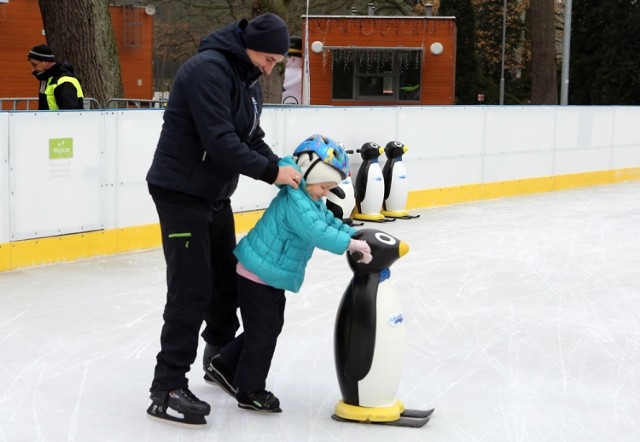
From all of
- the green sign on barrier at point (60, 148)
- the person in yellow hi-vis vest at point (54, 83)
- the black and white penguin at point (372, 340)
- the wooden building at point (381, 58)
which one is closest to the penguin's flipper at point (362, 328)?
the black and white penguin at point (372, 340)

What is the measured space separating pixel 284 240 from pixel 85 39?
374 inches

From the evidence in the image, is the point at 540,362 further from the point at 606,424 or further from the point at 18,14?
the point at 18,14

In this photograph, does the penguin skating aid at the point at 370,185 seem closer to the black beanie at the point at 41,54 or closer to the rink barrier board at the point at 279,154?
the rink barrier board at the point at 279,154

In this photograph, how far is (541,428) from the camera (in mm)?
5039

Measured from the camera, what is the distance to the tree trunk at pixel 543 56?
1126 inches

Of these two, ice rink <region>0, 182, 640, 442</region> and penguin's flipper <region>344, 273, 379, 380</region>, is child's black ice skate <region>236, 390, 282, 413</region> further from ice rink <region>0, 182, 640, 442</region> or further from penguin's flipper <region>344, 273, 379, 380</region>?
penguin's flipper <region>344, 273, 379, 380</region>

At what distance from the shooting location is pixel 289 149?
11.7 meters

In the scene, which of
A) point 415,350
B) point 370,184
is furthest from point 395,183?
point 415,350

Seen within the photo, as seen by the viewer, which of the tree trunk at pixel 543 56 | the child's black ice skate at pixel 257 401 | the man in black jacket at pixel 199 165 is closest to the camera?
the man in black jacket at pixel 199 165

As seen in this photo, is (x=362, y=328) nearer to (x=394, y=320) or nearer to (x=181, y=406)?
(x=394, y=320)

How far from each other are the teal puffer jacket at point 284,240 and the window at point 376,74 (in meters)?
22.8

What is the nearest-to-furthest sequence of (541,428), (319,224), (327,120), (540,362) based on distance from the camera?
(319,224), (541,428), (540,362), (327,120)

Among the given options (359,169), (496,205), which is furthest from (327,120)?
(496,205)

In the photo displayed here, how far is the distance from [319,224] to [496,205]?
31.6ft
